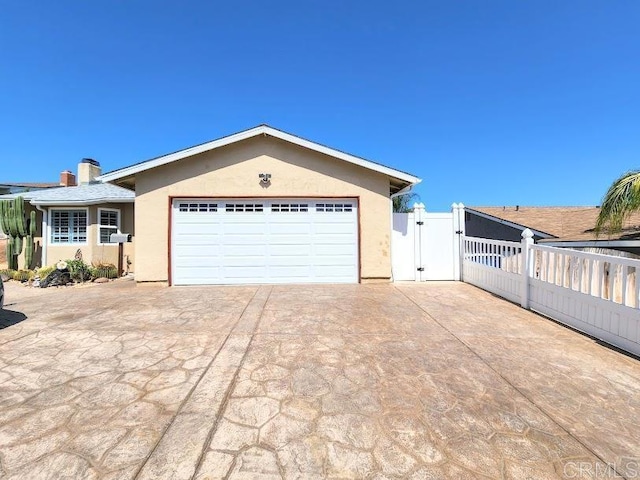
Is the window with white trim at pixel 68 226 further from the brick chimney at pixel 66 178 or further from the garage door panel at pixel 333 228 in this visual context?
the garage door panel at pixel 333 228

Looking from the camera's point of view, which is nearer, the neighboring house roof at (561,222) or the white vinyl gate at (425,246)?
the white vinyl gate at (425,246)

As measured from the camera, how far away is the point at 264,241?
29.8 ft

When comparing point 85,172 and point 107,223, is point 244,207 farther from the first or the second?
point 85,172

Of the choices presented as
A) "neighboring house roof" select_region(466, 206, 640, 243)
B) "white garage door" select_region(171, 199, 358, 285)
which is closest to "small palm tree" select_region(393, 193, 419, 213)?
"neighboring house roof" select_region(466, 206, 640, 243)

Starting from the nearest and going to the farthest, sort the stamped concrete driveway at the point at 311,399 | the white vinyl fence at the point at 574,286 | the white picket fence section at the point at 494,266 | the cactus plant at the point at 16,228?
the stamped concrete driveway at the point at 311,399 < the white vinyl fence at the point at 574,286 < the white picket fence section at the point at 494,266 < the cactus plant at the point at 16,228

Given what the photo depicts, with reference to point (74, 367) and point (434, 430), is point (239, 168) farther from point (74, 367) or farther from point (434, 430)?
point (434, 430)

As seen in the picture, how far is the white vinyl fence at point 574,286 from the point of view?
427cm

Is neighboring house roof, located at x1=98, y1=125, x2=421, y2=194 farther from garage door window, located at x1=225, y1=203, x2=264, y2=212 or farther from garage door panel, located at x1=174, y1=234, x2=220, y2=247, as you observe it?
garage door panel, located at x1=174, y1=234, x2=220, y2=247

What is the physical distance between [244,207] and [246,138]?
199 cm

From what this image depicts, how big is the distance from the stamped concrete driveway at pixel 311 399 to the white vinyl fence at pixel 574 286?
0.37 m

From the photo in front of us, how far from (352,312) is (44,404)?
4.48m

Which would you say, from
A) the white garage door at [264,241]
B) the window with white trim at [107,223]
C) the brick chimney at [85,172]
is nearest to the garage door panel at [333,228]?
the white garage door at [264,241]

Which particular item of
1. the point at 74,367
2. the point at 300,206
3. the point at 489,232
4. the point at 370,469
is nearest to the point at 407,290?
the point at 300,206

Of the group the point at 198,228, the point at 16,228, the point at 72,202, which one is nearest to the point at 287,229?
the point at 198,228
